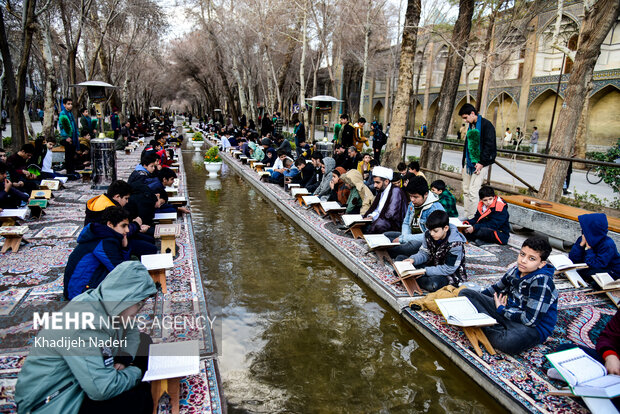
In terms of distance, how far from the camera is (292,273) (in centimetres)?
609

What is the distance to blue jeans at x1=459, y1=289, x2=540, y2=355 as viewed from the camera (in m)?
3.81

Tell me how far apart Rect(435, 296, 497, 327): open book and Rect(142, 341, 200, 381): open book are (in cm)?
224

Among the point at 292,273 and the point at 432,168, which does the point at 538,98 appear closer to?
the point at 432,168

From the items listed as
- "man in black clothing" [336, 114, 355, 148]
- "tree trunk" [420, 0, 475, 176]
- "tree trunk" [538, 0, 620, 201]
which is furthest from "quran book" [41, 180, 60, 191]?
"tree trunk" [538, 0, 620, 201]

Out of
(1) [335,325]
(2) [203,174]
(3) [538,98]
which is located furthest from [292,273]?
(3) [538,98]

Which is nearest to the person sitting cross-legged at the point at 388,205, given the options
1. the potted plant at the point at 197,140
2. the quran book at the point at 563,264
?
the quran book at the point at 563,264

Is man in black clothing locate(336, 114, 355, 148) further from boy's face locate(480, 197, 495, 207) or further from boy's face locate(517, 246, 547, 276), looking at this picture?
boy's face locate(517, 246, 547, 276)

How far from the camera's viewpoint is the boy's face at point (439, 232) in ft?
16.0

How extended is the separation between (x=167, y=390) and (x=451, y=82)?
10875mm

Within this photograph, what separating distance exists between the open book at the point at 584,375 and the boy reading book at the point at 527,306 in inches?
19.9

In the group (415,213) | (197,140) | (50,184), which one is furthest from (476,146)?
(197,140)

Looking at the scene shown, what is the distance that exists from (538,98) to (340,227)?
81.8 feet

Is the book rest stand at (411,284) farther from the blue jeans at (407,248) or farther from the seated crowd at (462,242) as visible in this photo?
the blue jeans at (407,248)
